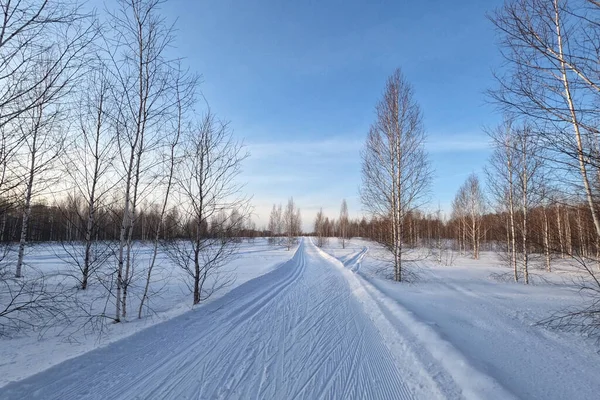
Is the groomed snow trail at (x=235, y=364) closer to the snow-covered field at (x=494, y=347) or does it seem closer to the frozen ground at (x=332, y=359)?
the frozen ground at (x=332, y=359)

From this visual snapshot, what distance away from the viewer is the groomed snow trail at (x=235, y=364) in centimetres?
275

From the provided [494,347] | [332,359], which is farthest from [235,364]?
[494,347]

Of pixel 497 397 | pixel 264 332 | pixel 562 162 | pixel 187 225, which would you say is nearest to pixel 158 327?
pixel 264 332

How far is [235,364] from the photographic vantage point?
337cm

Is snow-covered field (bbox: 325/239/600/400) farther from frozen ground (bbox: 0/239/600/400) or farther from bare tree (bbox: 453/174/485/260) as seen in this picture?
bare tree (bbox: 453/174/485/260)

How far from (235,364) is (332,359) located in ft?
4.40

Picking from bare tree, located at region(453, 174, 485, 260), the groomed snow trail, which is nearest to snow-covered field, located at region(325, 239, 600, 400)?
the groomed snow trail

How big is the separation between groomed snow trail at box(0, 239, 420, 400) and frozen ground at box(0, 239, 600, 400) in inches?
0.5

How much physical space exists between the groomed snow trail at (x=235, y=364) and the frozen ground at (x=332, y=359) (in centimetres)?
1

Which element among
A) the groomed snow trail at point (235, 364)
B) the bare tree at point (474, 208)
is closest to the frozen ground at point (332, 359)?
the groomed snow trail at point (235, 364)

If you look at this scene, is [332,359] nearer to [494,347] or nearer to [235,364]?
[235,364]

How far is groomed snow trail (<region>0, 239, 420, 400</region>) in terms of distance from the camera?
2750 mm

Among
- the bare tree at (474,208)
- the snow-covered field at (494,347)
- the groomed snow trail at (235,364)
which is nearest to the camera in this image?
the groomed snow trail at (235,364)

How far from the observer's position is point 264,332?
15.2 feet
